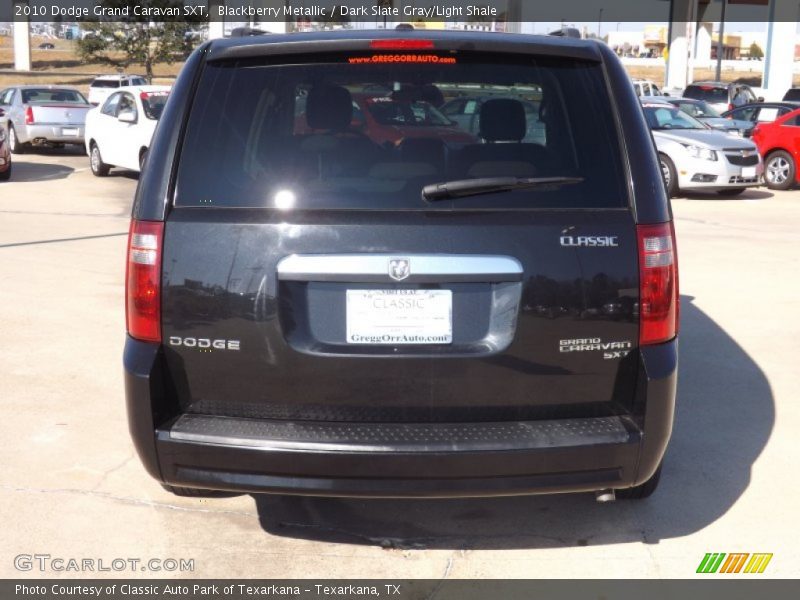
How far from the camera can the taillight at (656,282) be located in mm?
3488

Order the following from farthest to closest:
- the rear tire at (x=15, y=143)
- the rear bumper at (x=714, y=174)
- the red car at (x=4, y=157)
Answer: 1. the rear tire at (x=15, y=143)
2. the red car at (x=4, y=157)
3. the rear bumper at (x=714, y=174)

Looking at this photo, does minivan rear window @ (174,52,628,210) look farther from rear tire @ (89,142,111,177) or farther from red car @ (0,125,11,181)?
rear tire @ (89,142,111,177)

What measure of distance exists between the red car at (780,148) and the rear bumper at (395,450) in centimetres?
1622

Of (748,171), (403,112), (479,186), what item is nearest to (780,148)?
(748,171)

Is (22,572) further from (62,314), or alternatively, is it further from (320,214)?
(62,314)

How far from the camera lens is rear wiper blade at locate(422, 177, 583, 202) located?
345 centimetres

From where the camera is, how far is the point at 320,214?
3.44 meters

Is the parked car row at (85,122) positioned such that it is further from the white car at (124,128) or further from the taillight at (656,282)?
the taillight at (656,282)

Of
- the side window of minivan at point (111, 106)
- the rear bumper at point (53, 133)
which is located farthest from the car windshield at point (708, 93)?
the side window of minivan at point (111, 106)

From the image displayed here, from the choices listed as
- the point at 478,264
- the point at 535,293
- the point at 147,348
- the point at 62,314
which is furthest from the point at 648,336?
the point at 62,314

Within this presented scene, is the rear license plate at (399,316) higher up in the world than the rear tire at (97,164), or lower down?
higher up

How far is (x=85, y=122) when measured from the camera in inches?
820

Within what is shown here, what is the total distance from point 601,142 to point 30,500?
2.96m
